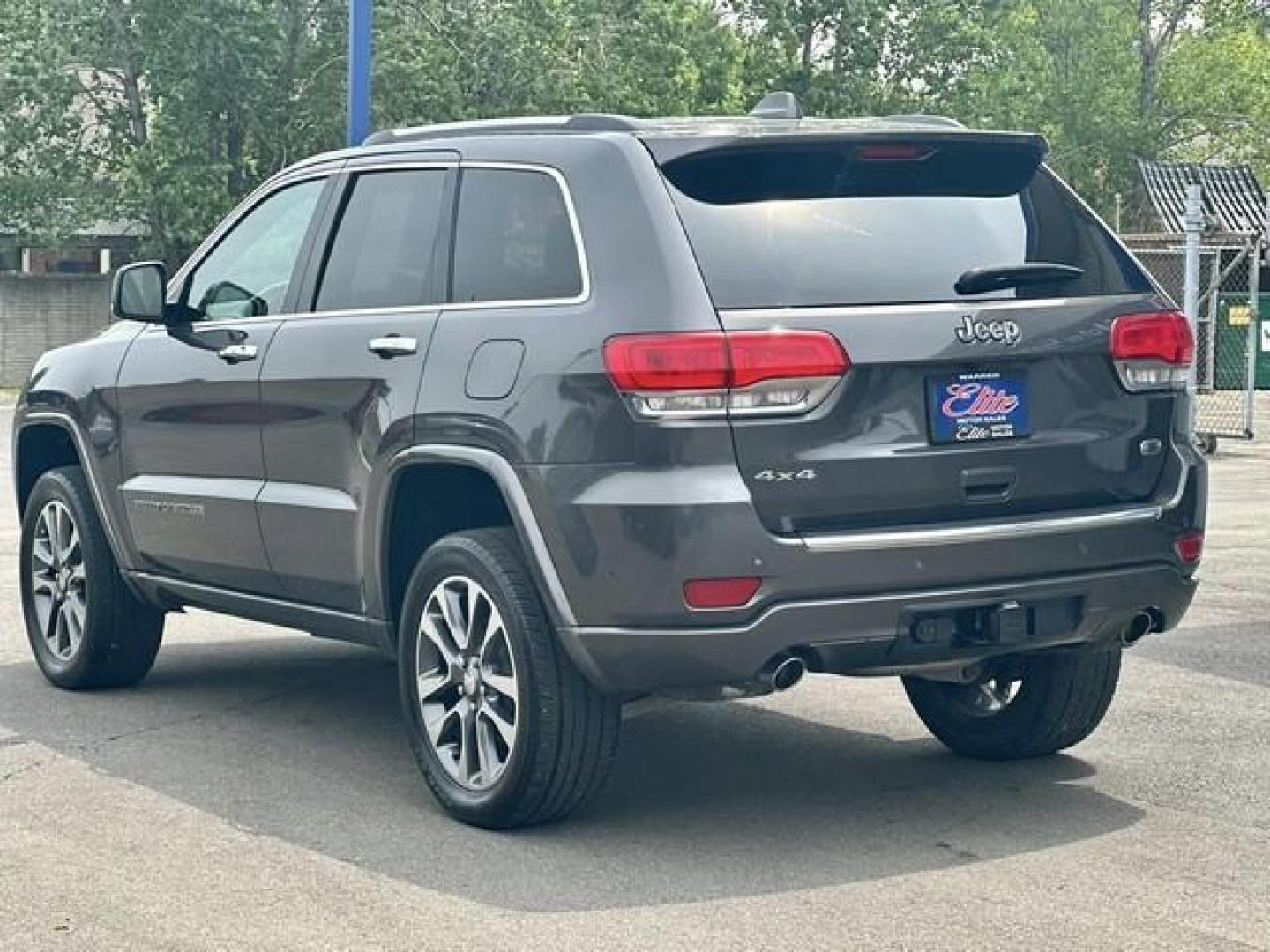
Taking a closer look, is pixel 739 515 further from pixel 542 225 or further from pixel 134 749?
pixel 134 749

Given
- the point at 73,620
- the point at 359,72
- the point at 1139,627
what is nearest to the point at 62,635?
the point at 73,620

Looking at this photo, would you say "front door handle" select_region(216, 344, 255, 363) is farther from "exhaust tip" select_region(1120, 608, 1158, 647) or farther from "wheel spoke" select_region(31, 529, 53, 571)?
"exhaust tip" select_region(1120, 608, 1158, 647)

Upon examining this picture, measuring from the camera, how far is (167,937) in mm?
5340

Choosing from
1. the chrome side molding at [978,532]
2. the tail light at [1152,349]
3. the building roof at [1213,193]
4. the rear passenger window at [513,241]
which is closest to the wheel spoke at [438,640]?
the rear passenger window at [513,241]

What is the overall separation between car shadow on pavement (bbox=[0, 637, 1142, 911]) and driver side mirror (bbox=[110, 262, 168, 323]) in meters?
1.36

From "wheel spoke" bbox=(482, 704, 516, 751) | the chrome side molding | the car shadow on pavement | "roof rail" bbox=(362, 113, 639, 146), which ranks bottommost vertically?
the car shadow on pavement

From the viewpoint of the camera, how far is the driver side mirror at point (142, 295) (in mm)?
8008

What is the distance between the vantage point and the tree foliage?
38281 mm

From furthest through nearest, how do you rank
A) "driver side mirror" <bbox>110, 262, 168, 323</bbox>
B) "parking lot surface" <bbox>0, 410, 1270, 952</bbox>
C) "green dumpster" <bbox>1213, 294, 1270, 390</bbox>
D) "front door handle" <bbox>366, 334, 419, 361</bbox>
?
"green dumpster" <bbox>1213, 294, 1270, 390</bbox>
"driver side mirror" <bbox>110, 262, 168, 323</bbox>
"front door handle" <bbox>366, 334, 419, 361</bbox>
"parking lot surface" <bbox>0, 410, 1270, 952</bbox>

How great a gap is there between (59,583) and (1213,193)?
29.9 metres

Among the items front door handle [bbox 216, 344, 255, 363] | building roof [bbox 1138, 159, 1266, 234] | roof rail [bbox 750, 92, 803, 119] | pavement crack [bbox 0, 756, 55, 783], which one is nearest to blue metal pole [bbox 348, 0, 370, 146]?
front door handle [bbox 216, 344, 255, 363]

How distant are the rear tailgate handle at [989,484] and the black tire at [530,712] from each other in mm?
1058

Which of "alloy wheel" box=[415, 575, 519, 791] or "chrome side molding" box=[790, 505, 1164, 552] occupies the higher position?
"chrome side molding" box=[790, 505, 1164, 552]

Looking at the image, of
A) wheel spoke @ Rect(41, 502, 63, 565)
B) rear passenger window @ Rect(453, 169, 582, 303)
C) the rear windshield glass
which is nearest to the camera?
the rear windshield glass
